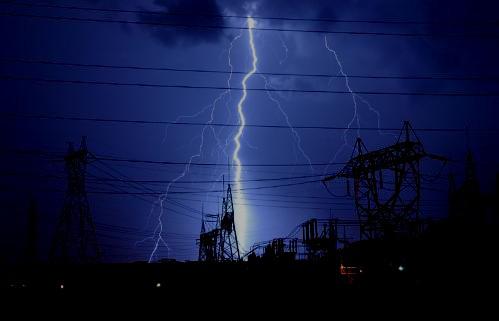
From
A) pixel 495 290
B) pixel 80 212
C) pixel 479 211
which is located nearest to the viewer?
pixel 495 290

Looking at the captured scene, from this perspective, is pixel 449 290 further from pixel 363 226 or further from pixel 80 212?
pixel 80 212

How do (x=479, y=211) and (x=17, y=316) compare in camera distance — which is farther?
(x=479, y=211)

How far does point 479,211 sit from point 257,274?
66.6 ft

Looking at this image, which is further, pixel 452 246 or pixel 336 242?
pixel 336 242

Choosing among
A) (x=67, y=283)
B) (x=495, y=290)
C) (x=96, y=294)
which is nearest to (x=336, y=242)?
(x=495, y=290)

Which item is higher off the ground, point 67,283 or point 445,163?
point 445,163

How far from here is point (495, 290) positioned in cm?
1930

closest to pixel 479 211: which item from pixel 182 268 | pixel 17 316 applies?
pixel 182 268

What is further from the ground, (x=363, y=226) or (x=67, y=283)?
(x=363, y=226)

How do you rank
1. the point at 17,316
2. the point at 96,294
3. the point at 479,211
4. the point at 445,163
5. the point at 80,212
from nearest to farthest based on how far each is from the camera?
the point at 17,316, the point at 445,163, the point at 96,294, the point at 80,212, the point at 479,211

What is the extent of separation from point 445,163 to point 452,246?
16.0 feet

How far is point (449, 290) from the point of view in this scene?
20.4m

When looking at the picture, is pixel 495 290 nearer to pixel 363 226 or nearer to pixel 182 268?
pixel 363 226

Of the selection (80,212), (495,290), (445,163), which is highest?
(445,163)
